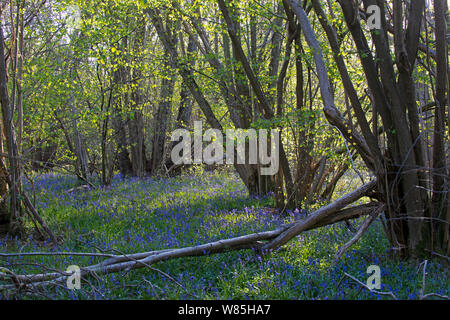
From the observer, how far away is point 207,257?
508cm

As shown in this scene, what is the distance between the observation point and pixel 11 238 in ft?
21.5

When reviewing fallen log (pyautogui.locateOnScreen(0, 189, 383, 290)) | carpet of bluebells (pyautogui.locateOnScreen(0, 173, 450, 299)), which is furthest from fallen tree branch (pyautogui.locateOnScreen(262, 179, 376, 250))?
carpet of bluebells (pyautogui.locateOnScreen(0, 173, 450, 299))

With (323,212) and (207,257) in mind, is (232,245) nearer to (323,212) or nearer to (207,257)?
(207,257)

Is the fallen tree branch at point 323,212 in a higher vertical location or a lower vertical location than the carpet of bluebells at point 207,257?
higher

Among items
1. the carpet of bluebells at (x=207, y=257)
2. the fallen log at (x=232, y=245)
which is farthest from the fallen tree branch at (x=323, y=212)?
the carpet of bluebells at (x=207, y=257)

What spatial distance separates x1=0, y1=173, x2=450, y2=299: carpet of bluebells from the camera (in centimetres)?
397

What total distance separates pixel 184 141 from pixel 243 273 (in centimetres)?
1335

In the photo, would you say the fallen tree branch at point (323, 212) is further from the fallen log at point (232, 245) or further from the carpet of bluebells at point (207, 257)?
the carpet of bluebells at point (207, 257)

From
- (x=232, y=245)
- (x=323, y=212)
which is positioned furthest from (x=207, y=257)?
(x=323, y=212)

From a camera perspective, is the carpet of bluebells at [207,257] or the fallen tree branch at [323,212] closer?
the carpet of bluebells at [207,257]

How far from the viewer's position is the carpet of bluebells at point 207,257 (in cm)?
397

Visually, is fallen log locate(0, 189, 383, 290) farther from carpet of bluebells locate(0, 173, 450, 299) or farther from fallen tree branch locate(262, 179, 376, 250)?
carpet of bluebells locate(0, 173, 450, 299)
